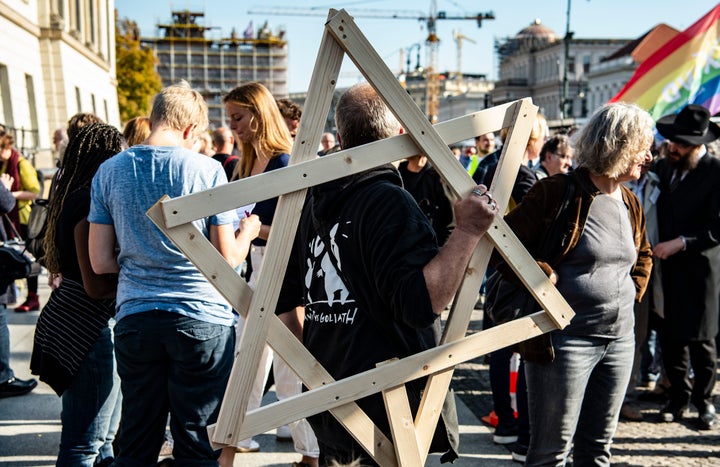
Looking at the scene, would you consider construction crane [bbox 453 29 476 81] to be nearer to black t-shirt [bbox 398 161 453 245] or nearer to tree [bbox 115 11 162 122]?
tree [bbox 115 11 162 122]

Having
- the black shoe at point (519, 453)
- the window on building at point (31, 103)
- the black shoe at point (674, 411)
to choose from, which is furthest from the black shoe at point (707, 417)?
the window on building at point (31, 103)

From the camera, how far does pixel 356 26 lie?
1952 mm

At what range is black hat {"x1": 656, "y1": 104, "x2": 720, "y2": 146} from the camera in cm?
501

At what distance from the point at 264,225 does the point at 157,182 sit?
115cm

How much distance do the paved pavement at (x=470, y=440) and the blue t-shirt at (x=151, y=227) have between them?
1843mm

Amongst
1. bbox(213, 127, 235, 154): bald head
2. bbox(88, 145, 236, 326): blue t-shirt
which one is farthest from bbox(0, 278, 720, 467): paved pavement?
bbox(213, 127, 235, 154): bald head

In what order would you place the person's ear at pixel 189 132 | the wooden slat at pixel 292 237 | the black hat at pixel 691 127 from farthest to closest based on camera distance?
the black hat at pixel 691 127 → the person's ear at pixel 189 132 → the wooden slat at pixel 292 237

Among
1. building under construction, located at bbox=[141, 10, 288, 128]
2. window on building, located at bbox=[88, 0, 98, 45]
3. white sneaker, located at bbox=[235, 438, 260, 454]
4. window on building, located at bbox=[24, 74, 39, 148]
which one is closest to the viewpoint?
white sneaker, located at bbox=[235, 438, 260, 454]

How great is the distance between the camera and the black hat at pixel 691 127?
16.4ft

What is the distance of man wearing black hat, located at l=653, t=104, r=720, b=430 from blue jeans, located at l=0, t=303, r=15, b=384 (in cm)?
458

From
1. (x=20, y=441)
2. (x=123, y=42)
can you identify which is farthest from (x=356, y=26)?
(x=123, y=42)

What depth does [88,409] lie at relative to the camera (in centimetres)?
336

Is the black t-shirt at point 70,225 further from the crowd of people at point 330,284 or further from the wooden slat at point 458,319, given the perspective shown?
the wooden slat at point 458,319

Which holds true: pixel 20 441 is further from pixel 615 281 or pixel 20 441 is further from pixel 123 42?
pixel 123 42
